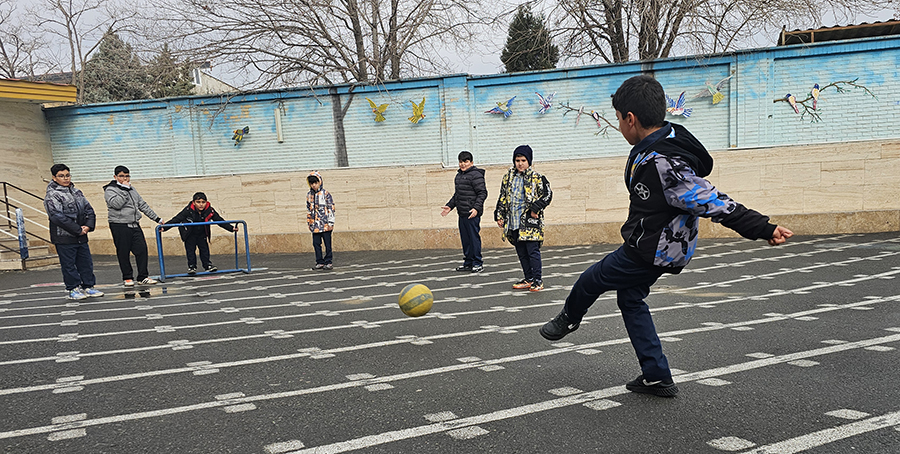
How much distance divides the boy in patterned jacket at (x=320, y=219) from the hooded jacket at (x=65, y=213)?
12.2 feet

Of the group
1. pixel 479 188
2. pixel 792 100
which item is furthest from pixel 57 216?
pixel 792 100

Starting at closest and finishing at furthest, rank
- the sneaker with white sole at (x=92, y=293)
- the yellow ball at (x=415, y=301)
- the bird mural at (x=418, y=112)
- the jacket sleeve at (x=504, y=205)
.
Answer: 1. the yellow ball at (x=415, y=301)
2. the jacket sleeve at (x=504, y=205)
3. the sneaker with white sole at (x=92, y=293)
4. the bird mural at (x=418, y=112)

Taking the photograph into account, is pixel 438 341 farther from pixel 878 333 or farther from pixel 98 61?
pixel 98 61

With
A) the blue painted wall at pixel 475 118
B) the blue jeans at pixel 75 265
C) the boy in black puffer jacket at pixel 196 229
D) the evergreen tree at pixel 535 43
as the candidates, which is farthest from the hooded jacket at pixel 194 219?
the evergreen tree at pixel 535 43

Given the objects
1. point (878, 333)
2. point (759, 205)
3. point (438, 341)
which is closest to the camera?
point (878, 333)

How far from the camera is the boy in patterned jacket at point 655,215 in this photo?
3.32 meters

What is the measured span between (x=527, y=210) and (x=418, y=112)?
289 inches

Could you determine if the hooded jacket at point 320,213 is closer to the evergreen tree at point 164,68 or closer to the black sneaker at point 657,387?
the evergreen tree at point 164,68

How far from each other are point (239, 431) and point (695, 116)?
12491 millimetres

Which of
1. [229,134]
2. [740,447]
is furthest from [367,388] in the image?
[229,134]

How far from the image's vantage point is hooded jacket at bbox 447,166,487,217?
1021cm

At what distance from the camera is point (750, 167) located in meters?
13.1

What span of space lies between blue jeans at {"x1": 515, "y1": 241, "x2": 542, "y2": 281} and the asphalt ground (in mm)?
310

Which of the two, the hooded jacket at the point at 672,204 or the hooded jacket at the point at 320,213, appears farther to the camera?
the hooded jacket at the point at 320,213
